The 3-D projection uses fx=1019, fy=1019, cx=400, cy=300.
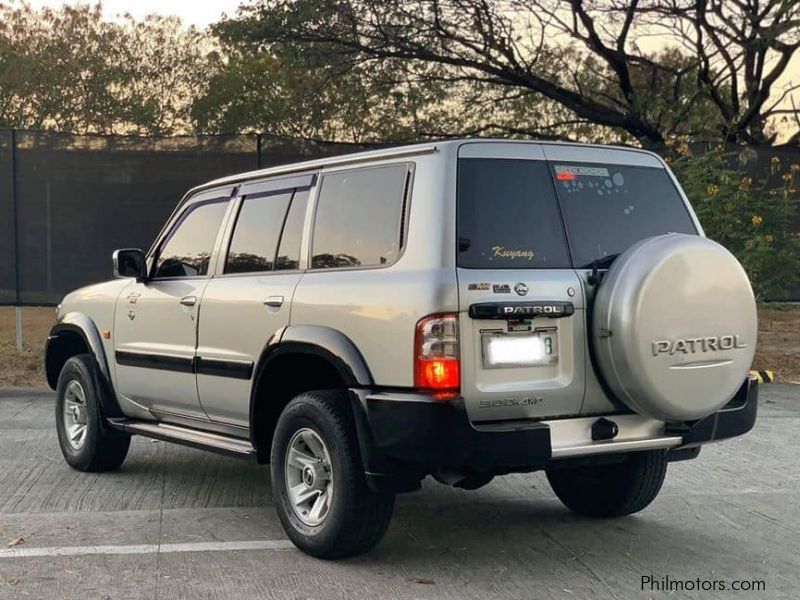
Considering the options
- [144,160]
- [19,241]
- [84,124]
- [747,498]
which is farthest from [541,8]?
[84,124]

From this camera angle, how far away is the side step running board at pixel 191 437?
5.44 m

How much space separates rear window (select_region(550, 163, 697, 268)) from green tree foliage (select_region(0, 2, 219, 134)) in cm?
2641

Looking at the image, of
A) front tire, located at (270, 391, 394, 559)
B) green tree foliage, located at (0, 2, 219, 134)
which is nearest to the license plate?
front tire, located at (270, 391, 394, 559)

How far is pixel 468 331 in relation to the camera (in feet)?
14.1

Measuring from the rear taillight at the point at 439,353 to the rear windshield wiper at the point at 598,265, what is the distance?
0.77 meters

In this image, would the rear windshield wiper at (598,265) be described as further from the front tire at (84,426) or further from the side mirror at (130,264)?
the front tire at (84,426)

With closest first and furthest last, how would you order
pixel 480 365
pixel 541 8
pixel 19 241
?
1. pixel 480 365
2. pixel 19 241
3. pixel 541 8

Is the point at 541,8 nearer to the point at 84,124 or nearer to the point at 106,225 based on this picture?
the point at 106,225

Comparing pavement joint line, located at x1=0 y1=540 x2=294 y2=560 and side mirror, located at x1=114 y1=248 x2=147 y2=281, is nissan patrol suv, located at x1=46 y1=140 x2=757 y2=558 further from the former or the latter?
side mirror, located at x1=114 y1=248 x2=147 y2=281

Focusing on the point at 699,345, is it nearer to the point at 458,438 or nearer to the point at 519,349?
the point at 519,349

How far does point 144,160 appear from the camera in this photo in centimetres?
1234

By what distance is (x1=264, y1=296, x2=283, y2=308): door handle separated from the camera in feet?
16.8

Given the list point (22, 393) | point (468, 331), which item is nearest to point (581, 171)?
point (468, 331)

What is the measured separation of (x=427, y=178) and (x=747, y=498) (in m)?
3.15
